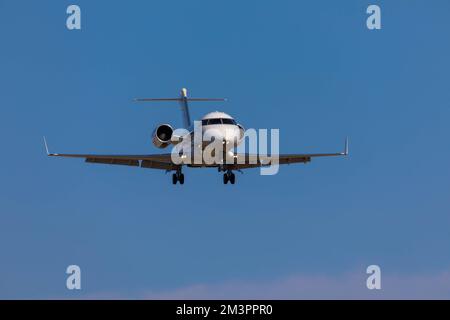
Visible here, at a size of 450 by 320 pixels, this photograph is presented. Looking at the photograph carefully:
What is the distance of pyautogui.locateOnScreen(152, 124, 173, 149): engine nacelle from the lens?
46.2m

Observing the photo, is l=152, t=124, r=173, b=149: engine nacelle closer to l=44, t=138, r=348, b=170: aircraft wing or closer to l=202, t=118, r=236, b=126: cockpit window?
l=44, t=138, r=348, b=170: aircraft wing

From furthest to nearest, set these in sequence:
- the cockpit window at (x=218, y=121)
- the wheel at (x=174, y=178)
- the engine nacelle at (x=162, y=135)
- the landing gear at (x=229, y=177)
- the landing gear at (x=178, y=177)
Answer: the wheel at (x=174, y=178), the landing gear at (x=178, y=177), the engine nacelle at (x=162, y=135), the landing gear at (x=229, y=177), the cockpit window at (x=218, y=121)

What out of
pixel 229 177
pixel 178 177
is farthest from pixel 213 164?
pixel 178 177

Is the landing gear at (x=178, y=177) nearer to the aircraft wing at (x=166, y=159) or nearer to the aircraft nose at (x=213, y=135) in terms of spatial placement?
the aircraft wing at (x=166, y=159)

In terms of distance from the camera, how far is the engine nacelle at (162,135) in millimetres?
46250

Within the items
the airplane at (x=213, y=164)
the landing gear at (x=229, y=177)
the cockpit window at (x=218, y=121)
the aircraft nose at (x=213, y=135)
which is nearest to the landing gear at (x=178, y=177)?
the airplane at (x=213, y=164)

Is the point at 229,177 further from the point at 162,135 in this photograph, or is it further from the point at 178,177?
the point at 162,135
